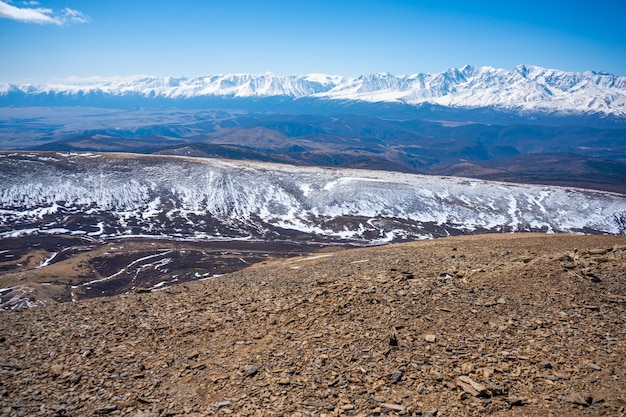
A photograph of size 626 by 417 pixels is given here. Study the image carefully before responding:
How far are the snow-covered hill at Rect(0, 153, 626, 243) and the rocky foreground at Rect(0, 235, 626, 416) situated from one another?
120 metres

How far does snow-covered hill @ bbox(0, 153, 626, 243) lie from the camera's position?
148 m

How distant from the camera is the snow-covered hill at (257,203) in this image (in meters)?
148

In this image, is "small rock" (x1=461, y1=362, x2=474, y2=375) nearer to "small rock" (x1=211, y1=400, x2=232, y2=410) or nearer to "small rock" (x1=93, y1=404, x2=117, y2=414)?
"small rock" (x1=211, y1=400, x2=232, y2=410)

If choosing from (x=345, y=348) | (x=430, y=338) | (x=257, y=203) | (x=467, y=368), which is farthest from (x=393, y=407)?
(x=257, y=203)

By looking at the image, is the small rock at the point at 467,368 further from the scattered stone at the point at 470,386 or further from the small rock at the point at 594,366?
the small rock at the point at 594,366

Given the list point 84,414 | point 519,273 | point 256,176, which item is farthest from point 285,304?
point 256,176

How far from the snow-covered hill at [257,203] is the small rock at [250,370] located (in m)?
127

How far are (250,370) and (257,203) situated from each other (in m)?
161

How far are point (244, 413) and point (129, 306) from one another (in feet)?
37.5

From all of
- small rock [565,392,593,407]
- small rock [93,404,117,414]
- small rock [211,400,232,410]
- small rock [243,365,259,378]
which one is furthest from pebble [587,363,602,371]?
small rock [93,404,117,414]

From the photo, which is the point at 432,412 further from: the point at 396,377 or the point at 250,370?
the point at 250,370

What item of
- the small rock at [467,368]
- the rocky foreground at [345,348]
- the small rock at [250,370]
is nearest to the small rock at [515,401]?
the rocky foreground at [345,348]

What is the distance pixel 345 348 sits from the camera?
45.6 feet

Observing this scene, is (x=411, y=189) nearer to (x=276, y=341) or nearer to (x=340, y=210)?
(x=340, y=210)
